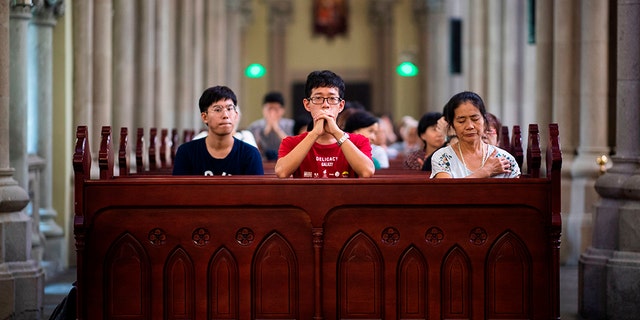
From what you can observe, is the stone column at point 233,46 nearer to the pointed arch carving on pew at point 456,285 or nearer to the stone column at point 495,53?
the stone column at point 495,53

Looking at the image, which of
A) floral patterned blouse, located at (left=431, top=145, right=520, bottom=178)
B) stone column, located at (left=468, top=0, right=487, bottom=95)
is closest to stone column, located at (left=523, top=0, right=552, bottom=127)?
floral patterned blouse, located at (left=431, top=145, right=520, bottom=178)

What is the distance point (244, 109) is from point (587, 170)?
76.5 ft

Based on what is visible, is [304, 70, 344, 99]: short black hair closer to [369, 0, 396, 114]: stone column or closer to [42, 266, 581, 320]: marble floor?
[42, 266, 581, 320]: marble floor

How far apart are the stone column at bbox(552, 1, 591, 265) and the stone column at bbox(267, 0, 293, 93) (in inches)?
913

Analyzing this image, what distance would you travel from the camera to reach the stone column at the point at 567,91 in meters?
14.2

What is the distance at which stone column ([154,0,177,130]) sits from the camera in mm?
19672

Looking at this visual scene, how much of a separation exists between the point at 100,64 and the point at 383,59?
2321 centimetres

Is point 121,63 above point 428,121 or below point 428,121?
above

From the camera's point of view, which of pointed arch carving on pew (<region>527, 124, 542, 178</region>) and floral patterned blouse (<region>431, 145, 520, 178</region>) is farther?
floral patterned blouse (<region>431, 145, 520, 178</region>)

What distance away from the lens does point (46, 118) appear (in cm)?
1394

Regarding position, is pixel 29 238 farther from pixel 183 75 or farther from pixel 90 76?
pixel 183 75

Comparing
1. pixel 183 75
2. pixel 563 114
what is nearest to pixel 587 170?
pixel 563 114

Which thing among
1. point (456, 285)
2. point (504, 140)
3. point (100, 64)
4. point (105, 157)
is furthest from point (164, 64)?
point (456, 285)

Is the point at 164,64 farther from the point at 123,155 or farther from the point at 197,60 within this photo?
the point at 123,155
